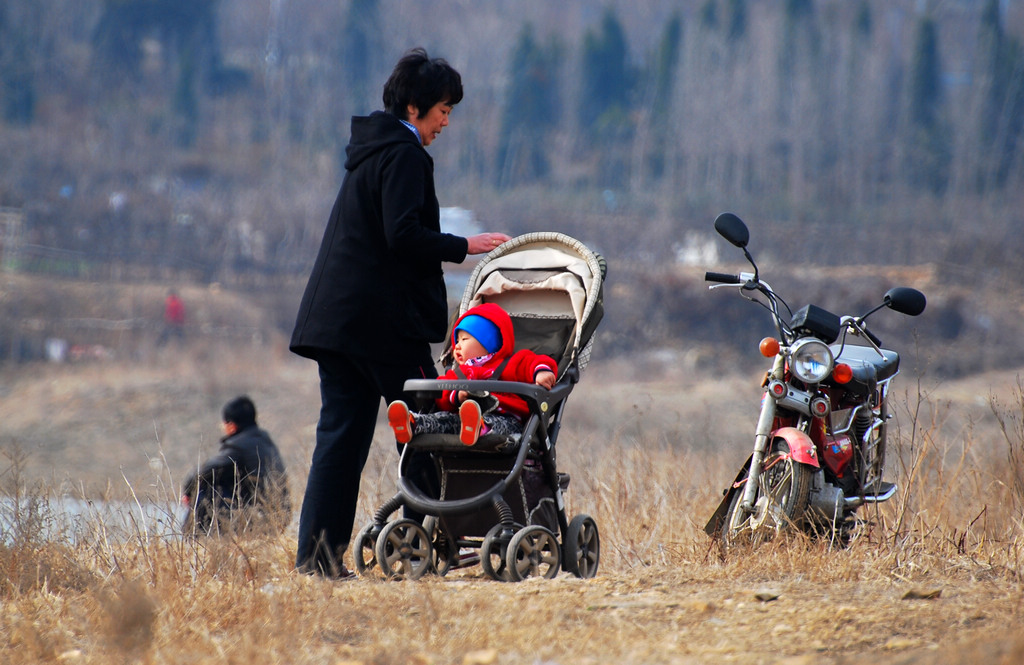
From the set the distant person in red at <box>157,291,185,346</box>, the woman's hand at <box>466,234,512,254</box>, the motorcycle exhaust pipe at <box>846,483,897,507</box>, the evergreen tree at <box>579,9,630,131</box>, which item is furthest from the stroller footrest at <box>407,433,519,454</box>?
the evergreen tree at <box>579,9,630,131</box>

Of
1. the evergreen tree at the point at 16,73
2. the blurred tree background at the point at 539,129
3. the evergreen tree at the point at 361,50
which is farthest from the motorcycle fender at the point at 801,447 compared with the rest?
the evergreen tree at the point at 16,73

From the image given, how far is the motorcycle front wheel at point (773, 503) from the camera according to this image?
4.38 m

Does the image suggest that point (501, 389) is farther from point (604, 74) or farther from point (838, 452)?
point (604, 74)

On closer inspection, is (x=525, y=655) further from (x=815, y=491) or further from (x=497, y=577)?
(x=815, y=491)

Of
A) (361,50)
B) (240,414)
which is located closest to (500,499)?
(240,414)

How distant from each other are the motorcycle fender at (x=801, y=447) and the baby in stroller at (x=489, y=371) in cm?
99

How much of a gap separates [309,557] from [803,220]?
41.3 meters

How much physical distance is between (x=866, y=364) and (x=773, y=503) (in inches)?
30.4

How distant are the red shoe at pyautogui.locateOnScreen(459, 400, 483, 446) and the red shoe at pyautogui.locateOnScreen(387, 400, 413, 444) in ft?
0.63

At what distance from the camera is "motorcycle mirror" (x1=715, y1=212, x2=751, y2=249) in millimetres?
4566

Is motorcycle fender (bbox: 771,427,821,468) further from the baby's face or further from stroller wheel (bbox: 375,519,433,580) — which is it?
stroller wheel (bbox: 375,519,433,580)

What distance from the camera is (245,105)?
167 feet

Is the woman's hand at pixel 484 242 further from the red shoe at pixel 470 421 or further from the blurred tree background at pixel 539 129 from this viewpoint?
the blurred tree background at pixel 539 129

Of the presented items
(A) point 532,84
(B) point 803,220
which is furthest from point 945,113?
(A) point 532,84
